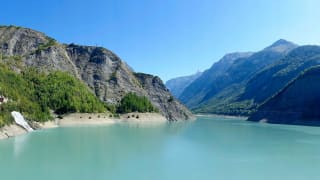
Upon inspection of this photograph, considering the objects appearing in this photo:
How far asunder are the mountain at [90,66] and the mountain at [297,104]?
3540 centimetres

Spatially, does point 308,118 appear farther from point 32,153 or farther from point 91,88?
point 32,153

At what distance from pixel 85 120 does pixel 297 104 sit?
83.0 metres

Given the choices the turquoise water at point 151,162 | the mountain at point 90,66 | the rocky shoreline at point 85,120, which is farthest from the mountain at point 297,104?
the turquoise water at point 151,162

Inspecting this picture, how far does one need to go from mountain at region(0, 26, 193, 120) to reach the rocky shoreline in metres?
11.7

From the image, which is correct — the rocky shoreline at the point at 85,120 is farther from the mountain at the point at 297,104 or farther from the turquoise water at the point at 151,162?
the mountain at the point at 297,104

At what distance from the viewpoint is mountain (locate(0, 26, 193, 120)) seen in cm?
15875

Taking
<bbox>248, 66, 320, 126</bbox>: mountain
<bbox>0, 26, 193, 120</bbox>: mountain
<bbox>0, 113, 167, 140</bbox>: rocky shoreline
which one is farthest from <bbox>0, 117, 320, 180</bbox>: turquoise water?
<bbox>0, 26, 193, 120</bbox>: mountain

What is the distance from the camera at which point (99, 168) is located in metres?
39.3

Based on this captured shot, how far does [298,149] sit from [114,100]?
103 meters

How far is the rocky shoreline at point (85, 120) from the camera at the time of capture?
73.6m

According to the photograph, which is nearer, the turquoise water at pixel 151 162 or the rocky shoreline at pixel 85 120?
the turquoise water at pixel 151 162

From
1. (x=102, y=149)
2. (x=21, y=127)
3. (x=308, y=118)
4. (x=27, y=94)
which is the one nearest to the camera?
(x=102, y=149)

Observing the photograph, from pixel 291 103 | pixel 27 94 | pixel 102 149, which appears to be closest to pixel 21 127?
pixel 102 149

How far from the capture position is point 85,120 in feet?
405
